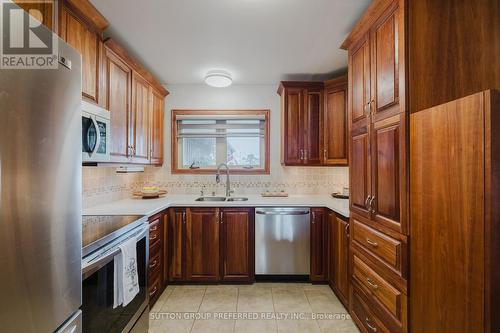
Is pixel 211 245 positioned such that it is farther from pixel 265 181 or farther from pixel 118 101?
pixel 118 101

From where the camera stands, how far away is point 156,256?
7.25 feet

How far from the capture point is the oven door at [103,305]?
1.11m

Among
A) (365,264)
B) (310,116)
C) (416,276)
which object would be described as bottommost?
(365,264)

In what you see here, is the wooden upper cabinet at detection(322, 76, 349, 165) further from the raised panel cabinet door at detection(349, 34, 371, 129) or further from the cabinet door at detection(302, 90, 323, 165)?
the raised panel cabinet door at detection(349, 34, 371, 129)

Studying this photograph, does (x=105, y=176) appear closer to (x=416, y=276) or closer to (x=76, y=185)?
(x=76, y=185)

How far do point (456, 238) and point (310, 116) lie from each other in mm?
2168

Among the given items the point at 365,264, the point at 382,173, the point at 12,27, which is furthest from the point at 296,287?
the point at 12,27

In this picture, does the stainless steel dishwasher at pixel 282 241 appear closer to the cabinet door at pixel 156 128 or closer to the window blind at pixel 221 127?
the window blind at pixel 221 127

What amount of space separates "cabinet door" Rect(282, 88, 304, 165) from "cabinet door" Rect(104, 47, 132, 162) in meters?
1.79

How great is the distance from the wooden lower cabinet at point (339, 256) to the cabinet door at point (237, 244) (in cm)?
85

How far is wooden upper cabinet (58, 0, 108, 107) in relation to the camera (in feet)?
4.83

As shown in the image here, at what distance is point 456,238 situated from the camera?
0.95 m

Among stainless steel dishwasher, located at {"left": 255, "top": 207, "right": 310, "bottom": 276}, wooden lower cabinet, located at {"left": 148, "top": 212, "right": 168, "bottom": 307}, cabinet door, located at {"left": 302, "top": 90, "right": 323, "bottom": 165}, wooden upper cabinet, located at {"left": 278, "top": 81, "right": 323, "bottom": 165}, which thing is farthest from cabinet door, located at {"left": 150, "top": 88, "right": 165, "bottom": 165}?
cabinet door, located at {"left": 302, "top": 90, "right": 323, "bottom": 165}

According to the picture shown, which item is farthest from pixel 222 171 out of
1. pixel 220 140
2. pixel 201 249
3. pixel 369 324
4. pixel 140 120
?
pixel 369 324
